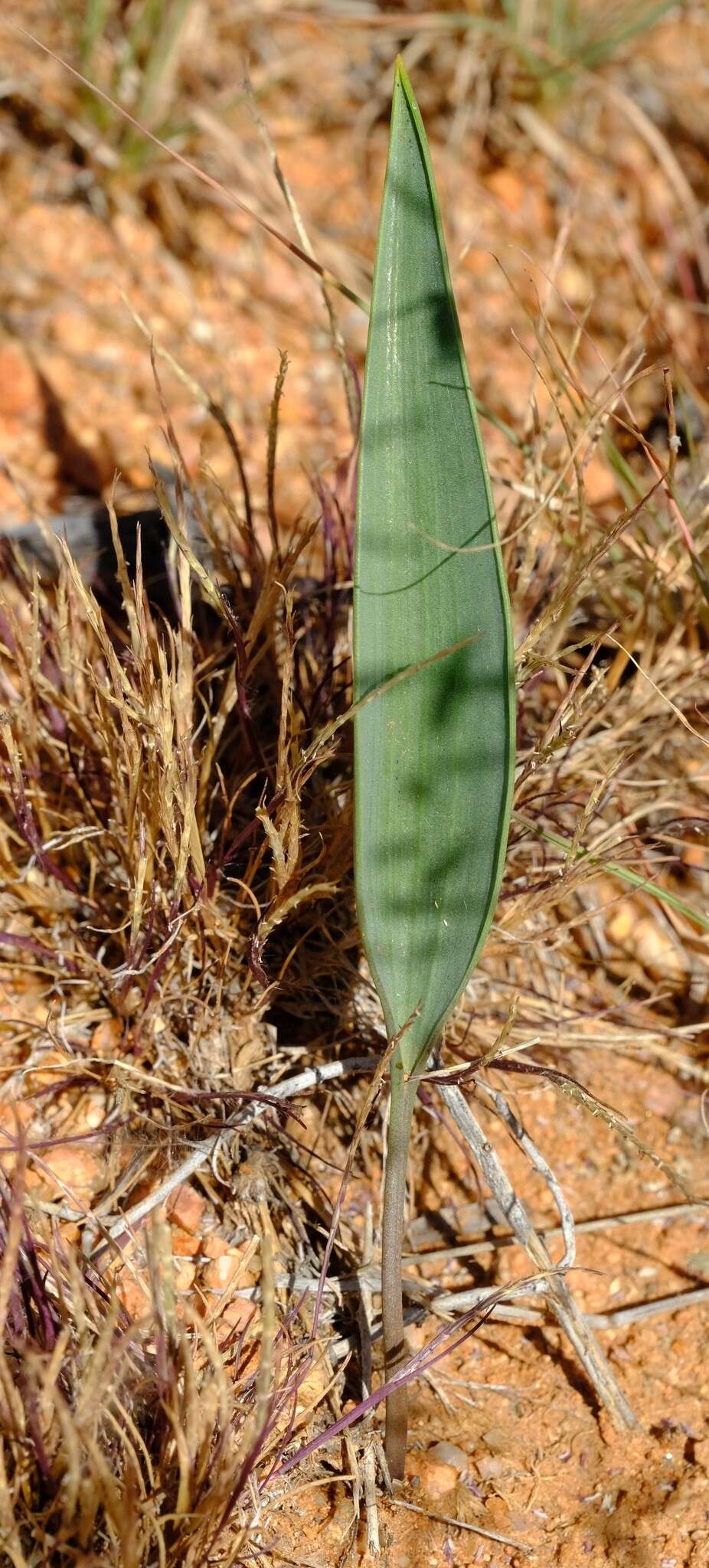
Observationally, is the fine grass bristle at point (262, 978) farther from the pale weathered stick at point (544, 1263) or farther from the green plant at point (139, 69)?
the green plant at point (139, 69)

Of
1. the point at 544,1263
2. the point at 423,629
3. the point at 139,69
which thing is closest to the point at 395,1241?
the point at 544,1263

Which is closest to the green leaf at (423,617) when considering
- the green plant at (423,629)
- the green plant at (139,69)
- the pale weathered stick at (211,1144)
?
the green plant at (423,629)

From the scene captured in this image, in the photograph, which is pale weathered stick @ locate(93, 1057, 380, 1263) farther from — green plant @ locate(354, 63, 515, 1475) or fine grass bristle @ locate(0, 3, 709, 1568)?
green plant @ locate(354, 63, 515, 1475)

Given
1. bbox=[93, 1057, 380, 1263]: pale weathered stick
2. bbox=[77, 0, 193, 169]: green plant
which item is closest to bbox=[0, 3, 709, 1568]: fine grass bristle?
bbox=[93, 1057, 380, 1263]: pale weathered stick

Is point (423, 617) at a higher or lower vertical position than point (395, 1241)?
higher

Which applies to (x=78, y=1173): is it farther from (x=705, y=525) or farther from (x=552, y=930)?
(x=705, y=525)

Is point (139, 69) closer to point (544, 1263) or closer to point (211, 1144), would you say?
point (211, 1144)

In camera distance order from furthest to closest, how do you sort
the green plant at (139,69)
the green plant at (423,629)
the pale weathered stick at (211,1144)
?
the green plant at (139,69) → the pale weathered stick at (211,1144) → the green plant at (423,629)
